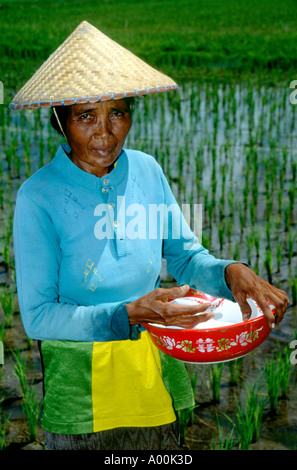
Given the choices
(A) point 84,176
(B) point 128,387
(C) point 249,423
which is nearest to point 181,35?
(C) point 249,423

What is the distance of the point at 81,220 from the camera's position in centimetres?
133

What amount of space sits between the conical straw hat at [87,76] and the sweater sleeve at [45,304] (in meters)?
0.23

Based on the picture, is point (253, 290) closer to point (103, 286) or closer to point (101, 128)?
point (103, 286)

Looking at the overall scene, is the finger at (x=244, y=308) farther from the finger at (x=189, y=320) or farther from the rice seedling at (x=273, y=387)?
the rice seedling at (x=273, y=387)

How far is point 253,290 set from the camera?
1.38 meters

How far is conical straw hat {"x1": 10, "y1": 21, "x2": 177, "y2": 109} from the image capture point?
4.29 feet

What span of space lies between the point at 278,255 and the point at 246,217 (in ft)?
2.98

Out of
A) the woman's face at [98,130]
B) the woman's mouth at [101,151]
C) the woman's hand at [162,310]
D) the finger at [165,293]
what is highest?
the woman's face at [98,130]

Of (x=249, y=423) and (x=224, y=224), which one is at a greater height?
(x=224, y=224)

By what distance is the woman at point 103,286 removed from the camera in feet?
4.22

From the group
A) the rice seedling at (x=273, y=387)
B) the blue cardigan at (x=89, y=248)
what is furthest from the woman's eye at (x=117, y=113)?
the rice seedling at (x=273, y=387)

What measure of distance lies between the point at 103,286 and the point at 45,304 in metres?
0.13

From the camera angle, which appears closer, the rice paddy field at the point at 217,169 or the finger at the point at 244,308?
the finger at the point at 244,308

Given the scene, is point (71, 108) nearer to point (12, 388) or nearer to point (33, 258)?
point (33, 258)
